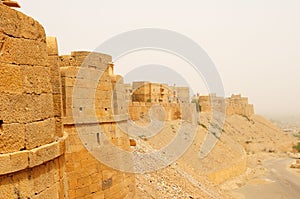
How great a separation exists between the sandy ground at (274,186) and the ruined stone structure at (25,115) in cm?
1956

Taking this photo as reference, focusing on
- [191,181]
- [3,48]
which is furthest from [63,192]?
[191,181]

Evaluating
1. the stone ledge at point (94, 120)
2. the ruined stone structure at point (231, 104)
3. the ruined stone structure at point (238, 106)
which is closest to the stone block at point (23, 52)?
the stone ledge at point (94, 120)

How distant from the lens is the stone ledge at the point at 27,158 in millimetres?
3160

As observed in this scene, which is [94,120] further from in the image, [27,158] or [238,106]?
[238,106]

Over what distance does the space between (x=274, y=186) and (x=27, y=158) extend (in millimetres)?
25766

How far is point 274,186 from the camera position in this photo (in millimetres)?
25609

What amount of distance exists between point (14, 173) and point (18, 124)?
0.51 metres

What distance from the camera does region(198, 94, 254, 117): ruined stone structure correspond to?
4592 centimetres

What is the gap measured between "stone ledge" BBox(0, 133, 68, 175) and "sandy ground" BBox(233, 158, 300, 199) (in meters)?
19.5

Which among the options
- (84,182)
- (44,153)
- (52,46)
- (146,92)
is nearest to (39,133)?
(44,153)

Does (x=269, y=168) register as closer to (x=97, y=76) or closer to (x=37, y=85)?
(x=97, y=76)

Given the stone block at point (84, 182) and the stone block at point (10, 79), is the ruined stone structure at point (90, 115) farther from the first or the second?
the stone block at point (10, 79)

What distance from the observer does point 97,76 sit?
7199 millimetres

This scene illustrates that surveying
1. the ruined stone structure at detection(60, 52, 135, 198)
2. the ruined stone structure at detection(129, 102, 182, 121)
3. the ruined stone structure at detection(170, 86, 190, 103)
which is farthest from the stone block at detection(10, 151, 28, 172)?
the ruined stone structure at detection(170, 86, 190, 103)
